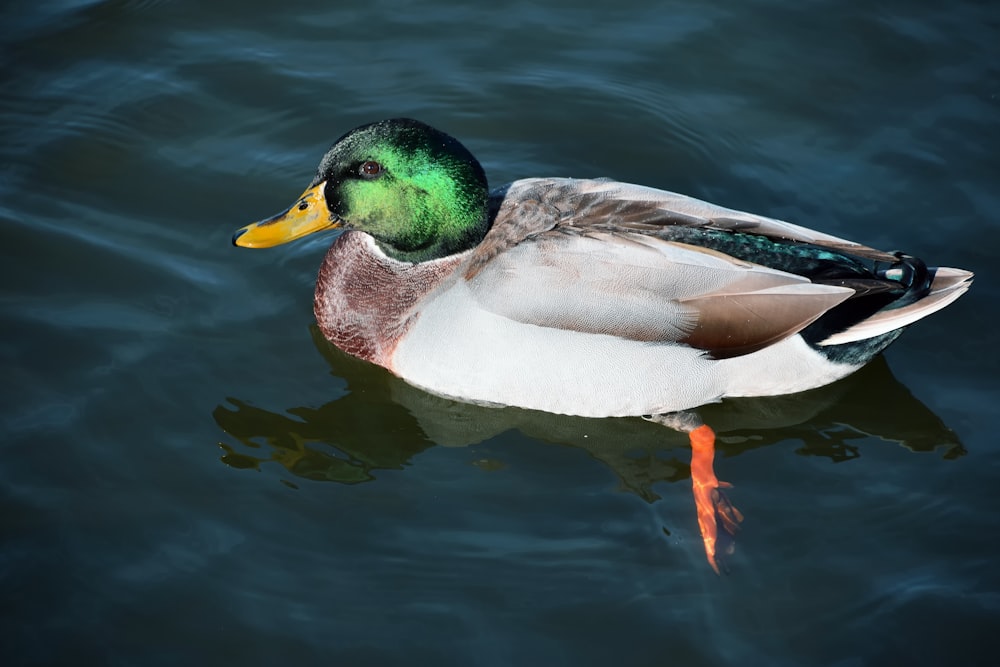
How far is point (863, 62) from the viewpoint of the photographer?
8.61 metres

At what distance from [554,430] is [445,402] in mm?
624

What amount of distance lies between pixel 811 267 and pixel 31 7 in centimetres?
612

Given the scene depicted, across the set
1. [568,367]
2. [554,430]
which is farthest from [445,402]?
[568,367]

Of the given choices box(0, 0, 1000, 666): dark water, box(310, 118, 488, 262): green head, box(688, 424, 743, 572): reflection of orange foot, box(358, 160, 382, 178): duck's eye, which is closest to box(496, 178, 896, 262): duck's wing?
box(310, 118, 488, 262): green head

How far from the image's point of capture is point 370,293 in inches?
249

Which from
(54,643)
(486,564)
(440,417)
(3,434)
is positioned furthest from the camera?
(440,417)

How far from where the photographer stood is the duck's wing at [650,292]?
5746mm

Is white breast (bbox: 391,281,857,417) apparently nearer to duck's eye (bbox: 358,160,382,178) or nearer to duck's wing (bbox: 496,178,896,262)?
duck's wing (bbox: 496,178,896,262)

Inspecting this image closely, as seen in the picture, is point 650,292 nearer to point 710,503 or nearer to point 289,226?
point 710,503

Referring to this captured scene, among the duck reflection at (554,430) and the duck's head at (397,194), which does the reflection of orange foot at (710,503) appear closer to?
the duck reflection at (554,430)

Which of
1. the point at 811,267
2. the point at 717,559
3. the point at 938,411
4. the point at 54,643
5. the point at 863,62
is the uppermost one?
the point at 863,62

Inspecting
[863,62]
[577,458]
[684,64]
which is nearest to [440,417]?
[577,458]

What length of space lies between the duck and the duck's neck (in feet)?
0.04

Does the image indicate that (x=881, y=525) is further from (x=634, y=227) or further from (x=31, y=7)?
(x=31, y=7)
